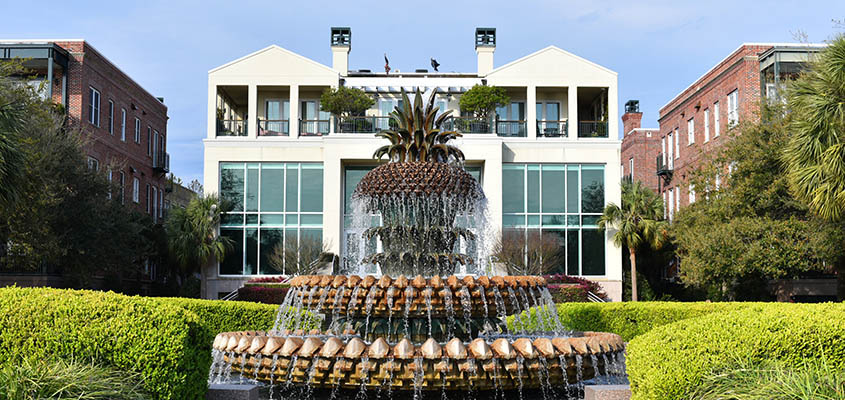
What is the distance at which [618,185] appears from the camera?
3155cm

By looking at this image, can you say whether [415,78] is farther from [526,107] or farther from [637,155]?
[637,155]

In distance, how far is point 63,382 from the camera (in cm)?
497

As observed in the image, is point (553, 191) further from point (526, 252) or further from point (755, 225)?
point (755, 225)

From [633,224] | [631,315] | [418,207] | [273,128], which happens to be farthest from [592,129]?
[418,207]

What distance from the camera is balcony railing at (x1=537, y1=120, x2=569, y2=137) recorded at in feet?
110

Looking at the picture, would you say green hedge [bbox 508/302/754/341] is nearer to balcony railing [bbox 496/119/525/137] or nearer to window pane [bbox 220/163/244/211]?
balcony railing [bbox 496/119/525/137]

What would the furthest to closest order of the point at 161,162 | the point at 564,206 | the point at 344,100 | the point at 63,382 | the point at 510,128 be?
the point at 161,162, the point at 510,128, the point at 564,206, the point at 344,100, the point at 63,382

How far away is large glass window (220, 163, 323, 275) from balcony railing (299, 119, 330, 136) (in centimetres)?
230

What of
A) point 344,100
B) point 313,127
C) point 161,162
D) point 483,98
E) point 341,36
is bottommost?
point 161,162

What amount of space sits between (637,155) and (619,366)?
39649 millimetres

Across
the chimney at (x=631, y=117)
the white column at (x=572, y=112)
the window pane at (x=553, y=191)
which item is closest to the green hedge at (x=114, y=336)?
the window pane at (x=553, y=191)

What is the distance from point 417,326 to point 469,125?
25281mm

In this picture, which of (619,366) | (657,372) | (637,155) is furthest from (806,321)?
(637,155)

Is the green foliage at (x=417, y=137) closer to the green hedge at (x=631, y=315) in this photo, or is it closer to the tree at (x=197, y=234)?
the green hedge at (x=631, y=315)
